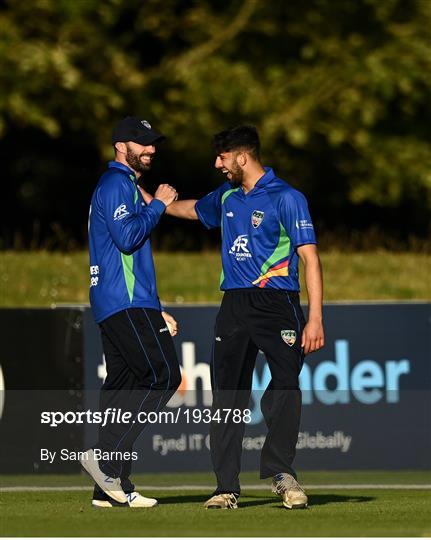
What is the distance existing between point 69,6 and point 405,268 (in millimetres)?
5359

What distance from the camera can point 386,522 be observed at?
24.7 ft

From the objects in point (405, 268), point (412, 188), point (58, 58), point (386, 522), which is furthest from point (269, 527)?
point (412, 188)

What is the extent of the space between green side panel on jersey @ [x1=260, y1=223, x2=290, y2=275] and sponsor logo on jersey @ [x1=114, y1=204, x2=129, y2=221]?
33.5 inches

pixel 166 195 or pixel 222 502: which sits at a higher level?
pixel 166 195

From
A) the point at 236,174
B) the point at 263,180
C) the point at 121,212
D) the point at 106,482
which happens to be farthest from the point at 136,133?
the point at 106,482

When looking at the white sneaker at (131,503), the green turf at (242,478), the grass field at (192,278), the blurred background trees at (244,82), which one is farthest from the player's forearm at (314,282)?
the blurred background trees at (244,82)

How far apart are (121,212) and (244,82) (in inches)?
443

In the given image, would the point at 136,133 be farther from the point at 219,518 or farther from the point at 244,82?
the point at 244,82

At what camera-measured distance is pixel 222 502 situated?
818 centimetres

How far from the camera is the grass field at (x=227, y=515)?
706 cm

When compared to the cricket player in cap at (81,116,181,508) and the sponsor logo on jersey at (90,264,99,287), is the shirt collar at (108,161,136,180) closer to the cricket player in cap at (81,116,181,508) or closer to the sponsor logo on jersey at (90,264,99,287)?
the cricket player in cap at (81,116,181,508)

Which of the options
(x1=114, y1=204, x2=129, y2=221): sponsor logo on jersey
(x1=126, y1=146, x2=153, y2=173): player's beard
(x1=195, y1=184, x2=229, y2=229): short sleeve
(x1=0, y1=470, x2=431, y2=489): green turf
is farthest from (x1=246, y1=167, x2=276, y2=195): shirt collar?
(x1=0, y1=470, x2=431, y2=489): green turf

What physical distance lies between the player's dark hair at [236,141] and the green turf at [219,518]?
1.99m

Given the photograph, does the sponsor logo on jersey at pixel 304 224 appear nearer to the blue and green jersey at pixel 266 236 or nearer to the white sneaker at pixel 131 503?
the blue and green jersey at pixel 266 236
